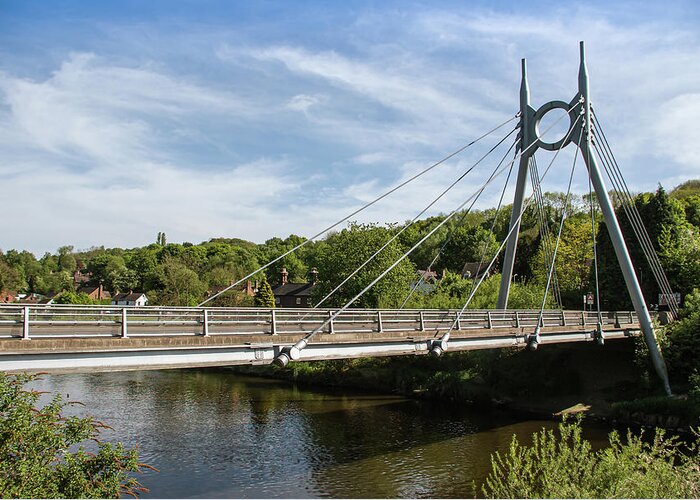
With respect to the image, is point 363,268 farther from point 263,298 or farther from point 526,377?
point 526,377

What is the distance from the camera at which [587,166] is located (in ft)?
96.8

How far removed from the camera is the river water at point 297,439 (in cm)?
1961

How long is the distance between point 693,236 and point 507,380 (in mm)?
19630

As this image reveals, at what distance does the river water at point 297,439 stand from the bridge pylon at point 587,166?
258 inches

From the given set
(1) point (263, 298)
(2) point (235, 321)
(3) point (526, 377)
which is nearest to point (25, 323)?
(2) point (235, 321)

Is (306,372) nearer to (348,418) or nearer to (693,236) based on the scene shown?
(348,418)

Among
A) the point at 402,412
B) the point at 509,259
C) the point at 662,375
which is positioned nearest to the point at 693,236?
the point at 662,375

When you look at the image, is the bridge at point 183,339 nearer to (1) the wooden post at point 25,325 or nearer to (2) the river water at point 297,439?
(1) the wooden post at point 25,325

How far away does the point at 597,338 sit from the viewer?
1145 inches

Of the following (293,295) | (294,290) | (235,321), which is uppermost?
(294,290)

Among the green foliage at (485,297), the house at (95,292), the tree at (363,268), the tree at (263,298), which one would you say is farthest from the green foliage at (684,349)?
the house at (95,292)

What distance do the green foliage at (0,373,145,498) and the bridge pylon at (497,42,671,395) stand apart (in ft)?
72.7

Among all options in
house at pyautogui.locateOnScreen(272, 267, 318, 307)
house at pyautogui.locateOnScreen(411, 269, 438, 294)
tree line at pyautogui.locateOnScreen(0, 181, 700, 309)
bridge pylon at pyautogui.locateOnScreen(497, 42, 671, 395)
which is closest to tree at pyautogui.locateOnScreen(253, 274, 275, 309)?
tree line at pyautogui.locateOnScreen(0, 181, 700, 309)

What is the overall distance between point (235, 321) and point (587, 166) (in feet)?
68.9
